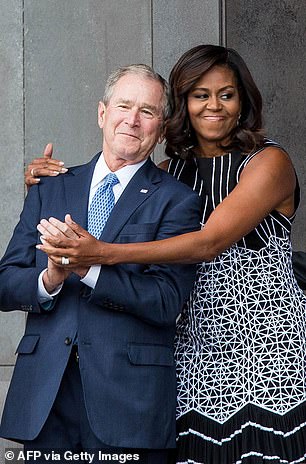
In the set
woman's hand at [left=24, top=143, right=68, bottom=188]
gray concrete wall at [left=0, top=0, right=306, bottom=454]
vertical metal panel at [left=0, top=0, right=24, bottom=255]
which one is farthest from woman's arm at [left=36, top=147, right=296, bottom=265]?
vertical metal panel at [left=0, top=0, right=24, bottom=255]

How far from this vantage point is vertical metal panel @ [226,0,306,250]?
24.1ft

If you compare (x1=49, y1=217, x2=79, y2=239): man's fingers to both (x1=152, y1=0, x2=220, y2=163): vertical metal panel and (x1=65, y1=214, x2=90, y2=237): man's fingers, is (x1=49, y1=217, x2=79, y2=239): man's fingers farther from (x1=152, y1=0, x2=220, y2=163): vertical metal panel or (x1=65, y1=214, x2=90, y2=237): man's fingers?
(x1=152, y1=0, x2=220, y2=163): vertical metal panel

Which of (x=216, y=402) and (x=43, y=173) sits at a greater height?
(x=43, y=173)

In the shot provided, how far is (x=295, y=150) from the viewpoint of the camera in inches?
297

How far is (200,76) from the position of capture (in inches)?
169

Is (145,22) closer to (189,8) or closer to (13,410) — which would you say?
(189,8)

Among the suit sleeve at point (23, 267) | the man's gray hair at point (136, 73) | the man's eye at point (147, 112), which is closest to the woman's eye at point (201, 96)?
the man's gray hair at point (136, 73)

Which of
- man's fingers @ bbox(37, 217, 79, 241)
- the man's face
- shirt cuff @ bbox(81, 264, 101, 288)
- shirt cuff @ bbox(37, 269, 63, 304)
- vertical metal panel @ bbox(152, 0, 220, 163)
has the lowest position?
shirt cuff @ bbox(37, 269, 63, 304)

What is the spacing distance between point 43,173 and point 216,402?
1.04 meters

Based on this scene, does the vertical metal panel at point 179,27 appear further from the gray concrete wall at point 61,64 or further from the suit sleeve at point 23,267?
the suit sleeve at point 23,267

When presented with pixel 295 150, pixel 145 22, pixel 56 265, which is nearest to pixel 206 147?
pixel 56 265

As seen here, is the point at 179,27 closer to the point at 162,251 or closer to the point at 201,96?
the point at 201,96

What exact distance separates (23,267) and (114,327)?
15.5 inches

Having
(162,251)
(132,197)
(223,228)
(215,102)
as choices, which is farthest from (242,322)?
(215,102)
